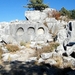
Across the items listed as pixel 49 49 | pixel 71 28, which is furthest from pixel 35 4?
pixel 49 49

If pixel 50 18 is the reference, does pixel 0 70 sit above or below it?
below

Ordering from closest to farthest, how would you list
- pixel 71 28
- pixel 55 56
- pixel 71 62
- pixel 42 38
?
pixel 71 62 → pixel 55 56 → pixel 71 28 → pixel 42 38

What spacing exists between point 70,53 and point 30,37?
15314 millimetres

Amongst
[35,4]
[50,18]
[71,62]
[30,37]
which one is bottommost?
[71,62]

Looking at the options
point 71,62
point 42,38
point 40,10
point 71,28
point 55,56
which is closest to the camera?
point 71,62

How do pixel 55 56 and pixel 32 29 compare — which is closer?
pixel 55 56

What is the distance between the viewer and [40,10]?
39281 mm

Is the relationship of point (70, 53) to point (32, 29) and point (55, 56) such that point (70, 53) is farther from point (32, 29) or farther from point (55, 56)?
point (32, 29)

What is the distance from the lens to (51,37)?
32.2m

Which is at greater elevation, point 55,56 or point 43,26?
point 43,26

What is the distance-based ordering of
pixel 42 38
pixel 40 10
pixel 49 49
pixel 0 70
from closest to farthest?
pixel 0 70 < pixel 49 49 < pixel 42 38 < pixel 40 10

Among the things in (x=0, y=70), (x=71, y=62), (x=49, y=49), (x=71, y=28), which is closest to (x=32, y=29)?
(x=71, y=28)

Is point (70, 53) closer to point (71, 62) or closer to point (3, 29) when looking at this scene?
point (71, 62)

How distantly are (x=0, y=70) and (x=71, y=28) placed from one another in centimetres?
1997
